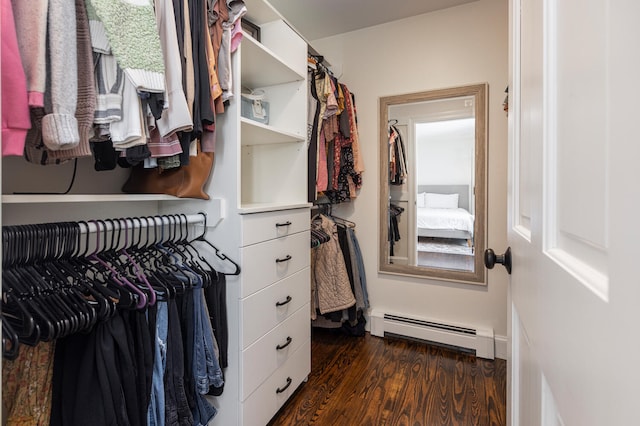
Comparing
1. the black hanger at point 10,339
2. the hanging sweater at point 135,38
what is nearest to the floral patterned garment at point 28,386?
the black hanger at point 10,339

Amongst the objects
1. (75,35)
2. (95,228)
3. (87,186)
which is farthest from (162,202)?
(75,35)

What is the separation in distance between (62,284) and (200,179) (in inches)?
22.5

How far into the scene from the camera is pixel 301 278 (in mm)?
1742

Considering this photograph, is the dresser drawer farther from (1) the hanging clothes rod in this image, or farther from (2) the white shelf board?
(2) the white shelf board

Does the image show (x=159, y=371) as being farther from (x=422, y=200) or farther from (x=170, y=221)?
(x=422, y=200)

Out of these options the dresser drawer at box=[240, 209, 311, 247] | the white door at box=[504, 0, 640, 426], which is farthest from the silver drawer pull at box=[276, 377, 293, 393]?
the white door at box=[504, 0, 640, 426]

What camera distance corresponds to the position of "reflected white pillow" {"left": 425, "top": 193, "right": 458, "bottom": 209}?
2.32 m

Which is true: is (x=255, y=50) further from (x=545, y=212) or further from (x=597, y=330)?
(x=597, y=330)

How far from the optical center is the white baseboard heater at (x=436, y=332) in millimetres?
2123

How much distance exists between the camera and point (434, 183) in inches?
93.7

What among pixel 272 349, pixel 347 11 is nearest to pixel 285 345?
pixel 272 349

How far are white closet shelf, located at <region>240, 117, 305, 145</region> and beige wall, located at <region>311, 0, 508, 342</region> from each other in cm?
102

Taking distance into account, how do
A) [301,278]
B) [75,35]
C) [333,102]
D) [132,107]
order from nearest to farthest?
1. [75,35]
2. [132,107]
3. [301,278]
4. [333,102]

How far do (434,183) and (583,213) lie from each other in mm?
2165
